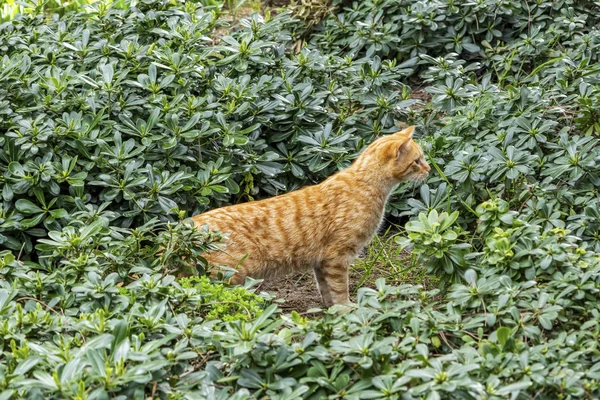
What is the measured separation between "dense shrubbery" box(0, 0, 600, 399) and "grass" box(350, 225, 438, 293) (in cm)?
32

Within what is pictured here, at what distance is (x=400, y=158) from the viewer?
586cm

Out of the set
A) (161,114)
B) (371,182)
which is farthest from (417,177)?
(161,114)

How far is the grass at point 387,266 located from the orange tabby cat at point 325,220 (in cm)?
33

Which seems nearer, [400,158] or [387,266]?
[400,158]

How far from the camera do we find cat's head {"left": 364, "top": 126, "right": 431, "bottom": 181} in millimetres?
5852

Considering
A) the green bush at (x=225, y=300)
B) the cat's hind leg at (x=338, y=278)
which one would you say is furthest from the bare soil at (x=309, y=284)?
the green bush at (x=225, y=300)

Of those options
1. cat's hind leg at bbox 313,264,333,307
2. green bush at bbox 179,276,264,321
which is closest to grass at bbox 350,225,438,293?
cat's hind leg at bbox 313,264,333,307

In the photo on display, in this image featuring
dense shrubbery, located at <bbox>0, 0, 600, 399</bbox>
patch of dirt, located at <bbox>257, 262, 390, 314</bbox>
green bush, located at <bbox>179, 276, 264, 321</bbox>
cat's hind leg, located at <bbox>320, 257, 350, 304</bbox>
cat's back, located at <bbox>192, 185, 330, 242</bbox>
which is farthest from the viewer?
patch of dirt, located at <bbox>257, 262, 390, 314</bbox>

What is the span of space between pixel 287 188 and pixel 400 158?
43.1 inches

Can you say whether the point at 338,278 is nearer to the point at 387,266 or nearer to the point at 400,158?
the point at 387,266

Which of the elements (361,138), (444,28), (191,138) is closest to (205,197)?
(191,138)

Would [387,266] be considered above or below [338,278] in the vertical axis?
below

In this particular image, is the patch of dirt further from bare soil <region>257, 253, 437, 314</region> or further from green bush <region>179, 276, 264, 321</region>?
green bush <region>179, 276, 264, 321</region>

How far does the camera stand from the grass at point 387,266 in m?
5.95
